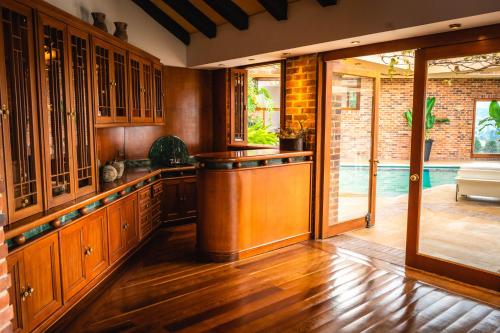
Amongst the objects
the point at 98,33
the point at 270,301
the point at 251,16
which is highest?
the point at 251,16

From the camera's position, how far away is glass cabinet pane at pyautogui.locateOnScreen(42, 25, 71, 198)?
116 inches

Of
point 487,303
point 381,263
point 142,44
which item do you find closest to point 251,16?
point 142,44

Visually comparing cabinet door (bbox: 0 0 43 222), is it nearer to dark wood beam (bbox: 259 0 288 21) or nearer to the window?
dark wood beam (bbox: 259 0 288 21)

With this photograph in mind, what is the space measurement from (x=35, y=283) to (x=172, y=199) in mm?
3046

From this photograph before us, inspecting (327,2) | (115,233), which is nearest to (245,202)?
(115,233)

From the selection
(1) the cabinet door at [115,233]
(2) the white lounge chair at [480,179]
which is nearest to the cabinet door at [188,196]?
(1) the cabinet door at [115,233]

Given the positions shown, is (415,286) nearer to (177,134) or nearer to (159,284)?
(159,284)

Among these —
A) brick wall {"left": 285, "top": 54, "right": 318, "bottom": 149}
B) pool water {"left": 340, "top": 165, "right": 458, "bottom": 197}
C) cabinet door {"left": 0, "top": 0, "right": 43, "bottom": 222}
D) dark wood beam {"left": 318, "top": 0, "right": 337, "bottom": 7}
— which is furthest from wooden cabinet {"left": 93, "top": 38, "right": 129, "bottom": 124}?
pool water {"left": 340, "top": 165, "right": 458, "bottom": 197}

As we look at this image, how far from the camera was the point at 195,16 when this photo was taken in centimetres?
563

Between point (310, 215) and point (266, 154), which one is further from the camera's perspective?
point (310, 215)

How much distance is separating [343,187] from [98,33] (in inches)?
138

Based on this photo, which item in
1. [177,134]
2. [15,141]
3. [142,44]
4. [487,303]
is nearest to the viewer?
Result: [15,141]

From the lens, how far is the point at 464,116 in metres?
6.00

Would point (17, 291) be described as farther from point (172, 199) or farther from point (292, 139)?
point (292, 139)
